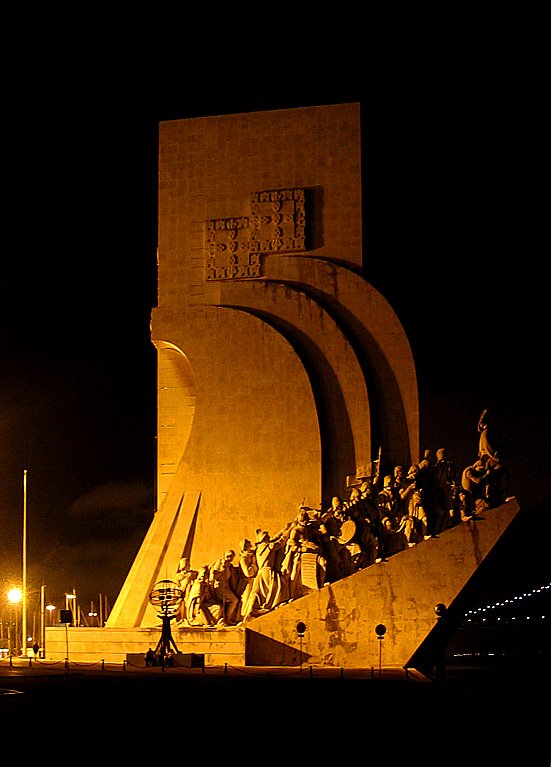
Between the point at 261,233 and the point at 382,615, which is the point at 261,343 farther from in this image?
the point at 382,615

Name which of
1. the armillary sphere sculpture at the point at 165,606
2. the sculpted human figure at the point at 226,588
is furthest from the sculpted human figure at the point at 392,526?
the armillary sphere sculpture at the point at 165,606

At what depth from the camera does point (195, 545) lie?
Result: 21094 millimetres

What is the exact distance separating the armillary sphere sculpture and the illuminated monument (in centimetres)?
48

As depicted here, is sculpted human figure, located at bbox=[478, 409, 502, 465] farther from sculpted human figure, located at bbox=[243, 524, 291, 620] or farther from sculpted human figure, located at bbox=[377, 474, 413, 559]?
sculpted human figure, located at bbox=[243, 524, 291, 620]

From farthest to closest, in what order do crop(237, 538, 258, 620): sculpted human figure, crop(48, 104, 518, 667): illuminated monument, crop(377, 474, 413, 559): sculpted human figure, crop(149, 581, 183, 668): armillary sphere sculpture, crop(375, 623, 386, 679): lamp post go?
crop(48, 104, 518, 667): illuminated monument
crop(237, 538, 258, 620): sculpted human figure
crop(377, 474, 413, 559): sculpted human figure
crop(149, 581, 183, 668): armillary sphere sculpture
crop(375, 623, 386, 679): lamp post

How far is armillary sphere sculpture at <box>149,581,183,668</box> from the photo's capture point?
18.9m

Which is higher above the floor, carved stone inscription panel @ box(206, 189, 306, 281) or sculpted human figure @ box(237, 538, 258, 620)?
carved stone inscription panel @ box(206, 189, 306, 281)

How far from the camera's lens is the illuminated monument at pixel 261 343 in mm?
20953

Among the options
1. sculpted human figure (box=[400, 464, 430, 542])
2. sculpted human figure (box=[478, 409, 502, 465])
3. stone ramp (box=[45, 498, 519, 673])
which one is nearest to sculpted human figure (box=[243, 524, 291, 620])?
stone ramp (box=[45, 498, 519, 673])

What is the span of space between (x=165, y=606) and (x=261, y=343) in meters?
3.83

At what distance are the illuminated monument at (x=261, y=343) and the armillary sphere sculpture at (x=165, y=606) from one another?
1.58ft

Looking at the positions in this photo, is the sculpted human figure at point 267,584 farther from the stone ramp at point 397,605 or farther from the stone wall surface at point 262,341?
the stone wall surface at point 262,341

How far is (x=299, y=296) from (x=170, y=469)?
2.91 m

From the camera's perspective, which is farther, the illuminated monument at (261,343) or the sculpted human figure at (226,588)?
the illuminated monument at (261,343)
